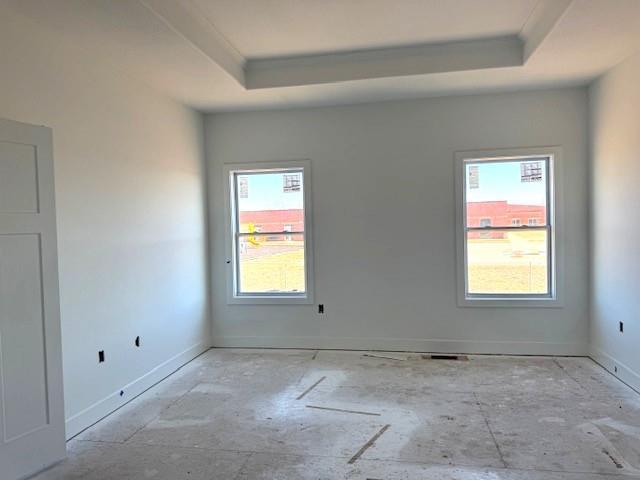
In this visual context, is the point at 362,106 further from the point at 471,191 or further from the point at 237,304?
the point at 237,304

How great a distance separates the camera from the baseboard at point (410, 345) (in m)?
4.58

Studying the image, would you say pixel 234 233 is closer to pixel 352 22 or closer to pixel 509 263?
pixel 352 22

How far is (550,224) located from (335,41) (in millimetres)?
2944

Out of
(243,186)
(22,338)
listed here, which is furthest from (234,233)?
(22,338)

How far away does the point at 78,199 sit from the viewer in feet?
10.1

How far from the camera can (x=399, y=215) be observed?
4789mm

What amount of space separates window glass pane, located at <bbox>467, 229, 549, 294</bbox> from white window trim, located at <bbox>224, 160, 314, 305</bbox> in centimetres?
179

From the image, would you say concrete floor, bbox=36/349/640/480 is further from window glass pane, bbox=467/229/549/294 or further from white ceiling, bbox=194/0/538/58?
white ceiling, bbox=194/0/538/58

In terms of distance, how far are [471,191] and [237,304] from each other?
299cm

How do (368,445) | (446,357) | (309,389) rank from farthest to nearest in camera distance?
(446,357), (309,389), (368,445)

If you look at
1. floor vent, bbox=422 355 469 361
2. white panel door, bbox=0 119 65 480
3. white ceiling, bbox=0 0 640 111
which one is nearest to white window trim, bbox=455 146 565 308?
floor vent, bbox=422 355 469 361

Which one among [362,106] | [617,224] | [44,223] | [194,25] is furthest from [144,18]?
[617,224]

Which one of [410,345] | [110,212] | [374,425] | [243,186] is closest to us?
[374,425]

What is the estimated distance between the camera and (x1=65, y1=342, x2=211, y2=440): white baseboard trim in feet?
9.95
